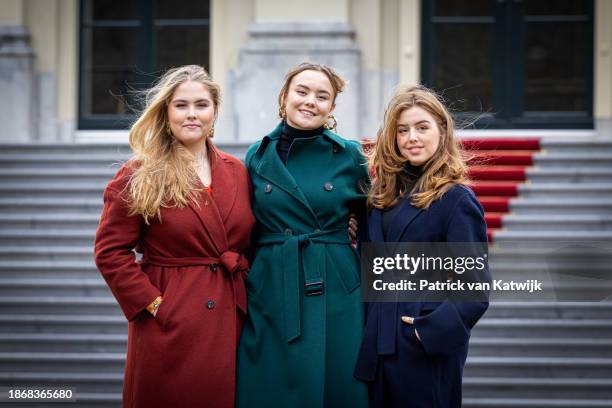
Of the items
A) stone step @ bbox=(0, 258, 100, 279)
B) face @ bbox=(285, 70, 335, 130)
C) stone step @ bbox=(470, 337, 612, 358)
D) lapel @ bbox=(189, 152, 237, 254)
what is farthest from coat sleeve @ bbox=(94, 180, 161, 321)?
stone step @ bbox=(0, 258, 100, 279)

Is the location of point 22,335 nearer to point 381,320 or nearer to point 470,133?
point 381,320

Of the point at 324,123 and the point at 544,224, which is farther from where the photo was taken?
the point at 544,224

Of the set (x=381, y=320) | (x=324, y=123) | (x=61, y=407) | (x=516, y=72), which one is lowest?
(x=61, y=407)

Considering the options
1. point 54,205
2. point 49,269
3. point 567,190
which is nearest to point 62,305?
point 49,269

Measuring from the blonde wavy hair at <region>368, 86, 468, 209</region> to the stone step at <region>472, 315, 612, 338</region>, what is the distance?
3.06 m

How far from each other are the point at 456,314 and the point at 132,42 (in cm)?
865

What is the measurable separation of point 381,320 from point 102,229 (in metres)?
1.32

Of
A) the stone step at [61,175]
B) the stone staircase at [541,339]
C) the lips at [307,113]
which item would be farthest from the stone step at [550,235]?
the lips at [307,113]

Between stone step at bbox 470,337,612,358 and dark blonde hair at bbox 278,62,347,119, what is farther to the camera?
stone step at bbox 470,337,612,358

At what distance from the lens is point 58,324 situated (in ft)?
24.0

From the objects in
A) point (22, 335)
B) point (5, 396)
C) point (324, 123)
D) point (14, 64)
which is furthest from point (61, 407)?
→ point (14, 64)

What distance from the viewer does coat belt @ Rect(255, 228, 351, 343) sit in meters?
4.14

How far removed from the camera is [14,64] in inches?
422

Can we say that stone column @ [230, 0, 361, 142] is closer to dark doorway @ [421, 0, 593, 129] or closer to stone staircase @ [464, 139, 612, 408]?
dark doorway @ [421, 0, 593, 129]
